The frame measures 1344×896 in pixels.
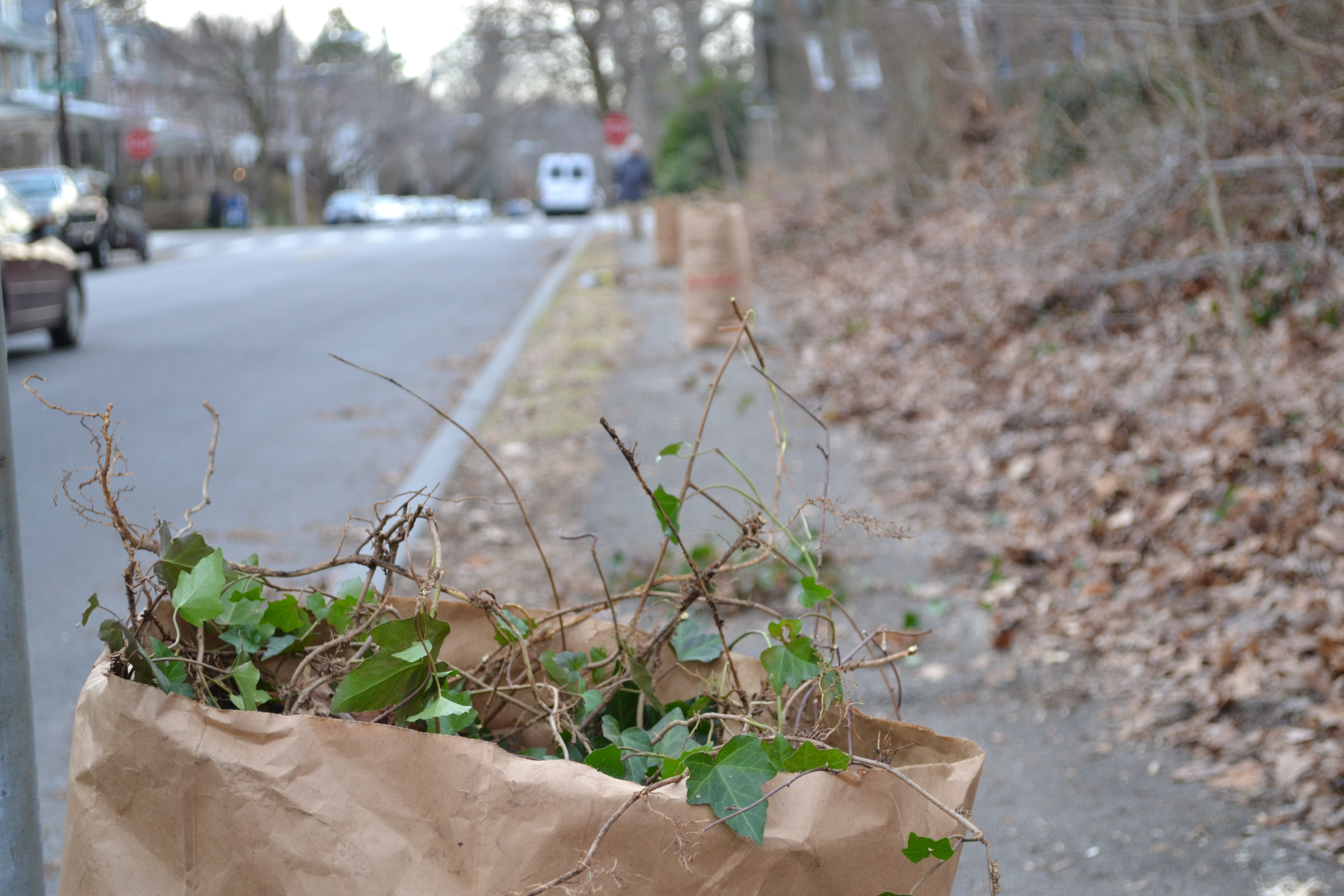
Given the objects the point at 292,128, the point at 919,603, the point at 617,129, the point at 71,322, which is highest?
the point at 292,128

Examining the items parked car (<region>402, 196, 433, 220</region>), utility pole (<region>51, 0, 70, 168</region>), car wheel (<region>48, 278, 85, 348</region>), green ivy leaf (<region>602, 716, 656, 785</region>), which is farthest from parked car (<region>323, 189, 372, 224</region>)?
green ivy leaf (<region>602, 716, 656, 785</region>)

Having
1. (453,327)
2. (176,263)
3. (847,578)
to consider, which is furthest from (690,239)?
(176,263)

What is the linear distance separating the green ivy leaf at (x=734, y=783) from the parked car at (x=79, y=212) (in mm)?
19657

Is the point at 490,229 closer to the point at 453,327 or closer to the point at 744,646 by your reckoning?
the point at 453,327

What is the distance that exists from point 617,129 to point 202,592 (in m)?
21.2

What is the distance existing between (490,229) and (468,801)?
111ft

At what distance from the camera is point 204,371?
9766 millimetres

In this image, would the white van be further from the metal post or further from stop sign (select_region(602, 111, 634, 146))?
the metal post

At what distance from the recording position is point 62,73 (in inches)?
866

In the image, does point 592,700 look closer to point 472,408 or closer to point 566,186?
point 472,408

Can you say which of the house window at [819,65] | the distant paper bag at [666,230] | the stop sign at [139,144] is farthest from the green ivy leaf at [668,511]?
the stop sign at [139,144]

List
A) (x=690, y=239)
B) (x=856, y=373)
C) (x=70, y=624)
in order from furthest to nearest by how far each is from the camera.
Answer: (x=690, y=239) < (x=856, y=373) < (x=70, y=624)

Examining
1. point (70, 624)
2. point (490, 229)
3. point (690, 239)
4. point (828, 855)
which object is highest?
point (490, 229)

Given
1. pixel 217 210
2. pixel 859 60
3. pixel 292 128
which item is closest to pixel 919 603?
pixel 859 60
